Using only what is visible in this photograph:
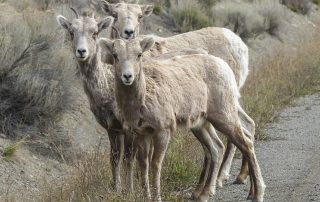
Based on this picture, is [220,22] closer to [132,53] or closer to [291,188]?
[291,188]

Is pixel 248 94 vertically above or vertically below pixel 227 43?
below

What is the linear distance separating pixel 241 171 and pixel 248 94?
169 inches

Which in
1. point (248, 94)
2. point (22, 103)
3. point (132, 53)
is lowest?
point (248, 94)

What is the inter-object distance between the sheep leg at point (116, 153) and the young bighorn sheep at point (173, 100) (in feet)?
1.17

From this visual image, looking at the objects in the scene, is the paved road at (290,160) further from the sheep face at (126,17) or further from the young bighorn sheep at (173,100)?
the sheep face at (126,17)

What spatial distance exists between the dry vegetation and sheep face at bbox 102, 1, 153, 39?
1.48m

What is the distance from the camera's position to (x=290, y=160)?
10.0m

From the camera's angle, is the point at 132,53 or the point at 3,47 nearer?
the point at 132,53

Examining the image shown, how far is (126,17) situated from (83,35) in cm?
201

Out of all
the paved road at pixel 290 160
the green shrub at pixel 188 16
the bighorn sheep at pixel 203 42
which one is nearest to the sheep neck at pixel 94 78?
the bighorn sheep at pixel 203 42

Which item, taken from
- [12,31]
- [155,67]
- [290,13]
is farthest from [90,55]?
[290,13]

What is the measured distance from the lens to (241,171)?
360 inches

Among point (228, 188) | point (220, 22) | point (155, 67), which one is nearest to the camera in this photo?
point (155, 67)

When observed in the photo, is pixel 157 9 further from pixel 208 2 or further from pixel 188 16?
pixel 208 2
